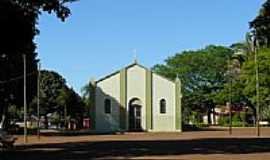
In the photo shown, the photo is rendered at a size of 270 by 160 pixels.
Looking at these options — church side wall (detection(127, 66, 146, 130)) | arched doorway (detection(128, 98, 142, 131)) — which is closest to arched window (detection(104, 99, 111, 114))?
church side wall (detection(127, 66, 146, 130))

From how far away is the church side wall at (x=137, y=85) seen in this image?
92.2 m

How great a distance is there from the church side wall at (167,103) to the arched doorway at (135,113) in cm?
211

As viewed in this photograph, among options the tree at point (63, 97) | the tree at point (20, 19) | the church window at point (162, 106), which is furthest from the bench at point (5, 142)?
the tree at point (63, 97)

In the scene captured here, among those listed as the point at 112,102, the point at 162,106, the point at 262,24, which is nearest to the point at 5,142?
the point at 262,24

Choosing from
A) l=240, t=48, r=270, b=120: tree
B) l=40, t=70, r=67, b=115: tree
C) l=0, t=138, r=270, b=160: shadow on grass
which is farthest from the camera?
l=40, t=70, r=67, b=115: tree

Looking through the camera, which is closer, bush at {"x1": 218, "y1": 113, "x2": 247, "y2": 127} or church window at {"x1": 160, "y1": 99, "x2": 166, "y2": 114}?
church window at {"x1": 160, "y1": 99, "x2": 166, "y2": 114}

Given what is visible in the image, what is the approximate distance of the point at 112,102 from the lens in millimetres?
92375

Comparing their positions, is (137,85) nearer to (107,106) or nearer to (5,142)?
(107,106)

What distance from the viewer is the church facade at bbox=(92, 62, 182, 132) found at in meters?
91.8

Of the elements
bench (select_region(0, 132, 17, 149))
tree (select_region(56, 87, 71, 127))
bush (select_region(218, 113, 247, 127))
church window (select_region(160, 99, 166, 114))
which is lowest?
bench (select_region(0, 132, 17, 149))

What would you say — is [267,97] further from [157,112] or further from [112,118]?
[112,118]

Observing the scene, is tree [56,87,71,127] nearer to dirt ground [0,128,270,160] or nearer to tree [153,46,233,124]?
tree [153,46,233,124]

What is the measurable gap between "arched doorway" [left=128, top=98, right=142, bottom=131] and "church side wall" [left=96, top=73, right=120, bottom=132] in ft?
5.95

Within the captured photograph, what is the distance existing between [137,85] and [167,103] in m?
4.87
